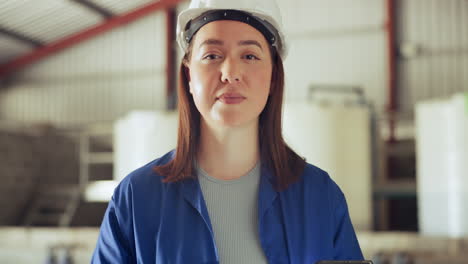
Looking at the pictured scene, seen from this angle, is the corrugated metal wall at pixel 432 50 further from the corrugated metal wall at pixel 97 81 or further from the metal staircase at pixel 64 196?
the metal staircase at pixel 64 196

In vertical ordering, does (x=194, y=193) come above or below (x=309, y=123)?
below

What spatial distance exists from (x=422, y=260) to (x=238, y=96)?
603cm

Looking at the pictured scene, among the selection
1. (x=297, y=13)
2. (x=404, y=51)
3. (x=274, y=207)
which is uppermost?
(x=297, y=13)

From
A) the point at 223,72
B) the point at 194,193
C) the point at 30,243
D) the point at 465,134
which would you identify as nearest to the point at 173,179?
the point at 194,193

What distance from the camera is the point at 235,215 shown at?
139 cm

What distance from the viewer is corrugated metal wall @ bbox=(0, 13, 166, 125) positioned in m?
13.9

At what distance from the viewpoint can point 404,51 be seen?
11.7 meters

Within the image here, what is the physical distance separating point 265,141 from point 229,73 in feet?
0.95

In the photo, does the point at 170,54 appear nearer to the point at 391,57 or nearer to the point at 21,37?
the point at 21,37

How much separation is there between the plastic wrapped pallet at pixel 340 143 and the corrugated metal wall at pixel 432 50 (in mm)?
4284

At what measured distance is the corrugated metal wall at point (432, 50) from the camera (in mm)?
11469

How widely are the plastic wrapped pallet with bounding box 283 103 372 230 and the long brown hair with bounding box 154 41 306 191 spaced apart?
6.04 metres

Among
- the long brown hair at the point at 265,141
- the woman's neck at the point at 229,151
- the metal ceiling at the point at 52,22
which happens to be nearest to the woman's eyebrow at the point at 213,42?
the long brown hair at the point at 265,141

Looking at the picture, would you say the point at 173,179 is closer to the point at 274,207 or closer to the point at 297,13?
the point at 274,207
